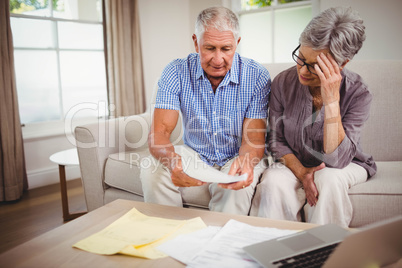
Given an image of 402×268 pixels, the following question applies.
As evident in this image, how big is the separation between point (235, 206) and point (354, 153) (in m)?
0.55

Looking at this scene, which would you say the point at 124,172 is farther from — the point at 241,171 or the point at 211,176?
the point at 211,176

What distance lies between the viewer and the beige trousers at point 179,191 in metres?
1.48

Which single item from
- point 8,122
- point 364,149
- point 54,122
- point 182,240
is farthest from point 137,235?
point 54,122

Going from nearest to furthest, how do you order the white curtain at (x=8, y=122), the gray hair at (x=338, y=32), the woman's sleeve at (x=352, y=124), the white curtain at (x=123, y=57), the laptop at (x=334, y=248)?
the laptop at (x=334, y=248), the gray hair at (x=338, y=32), the woman's sleeve at (x=352, y=124), the white curtain at (x=8, y=122), the white curtain at (x=123, y=57)

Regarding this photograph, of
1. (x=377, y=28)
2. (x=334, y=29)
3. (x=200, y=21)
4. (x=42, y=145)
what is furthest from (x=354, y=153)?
(x=42, y=145)

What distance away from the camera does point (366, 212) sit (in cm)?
138

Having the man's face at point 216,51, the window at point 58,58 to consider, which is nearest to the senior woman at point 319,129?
the man's face at point 216,51

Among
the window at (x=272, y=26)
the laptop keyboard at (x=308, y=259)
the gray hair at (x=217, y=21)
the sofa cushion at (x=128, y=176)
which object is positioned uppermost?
the window at (x=272, y=26)

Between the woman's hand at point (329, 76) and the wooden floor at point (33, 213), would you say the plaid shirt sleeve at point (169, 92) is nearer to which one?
the woman's hand at point (329, 76)

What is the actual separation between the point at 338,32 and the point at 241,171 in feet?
2.13

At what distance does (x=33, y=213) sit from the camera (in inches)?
95.5

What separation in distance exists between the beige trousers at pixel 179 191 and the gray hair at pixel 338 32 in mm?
600

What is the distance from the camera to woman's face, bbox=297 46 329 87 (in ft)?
4.52

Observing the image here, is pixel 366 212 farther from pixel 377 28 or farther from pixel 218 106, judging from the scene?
pixel 377 28
